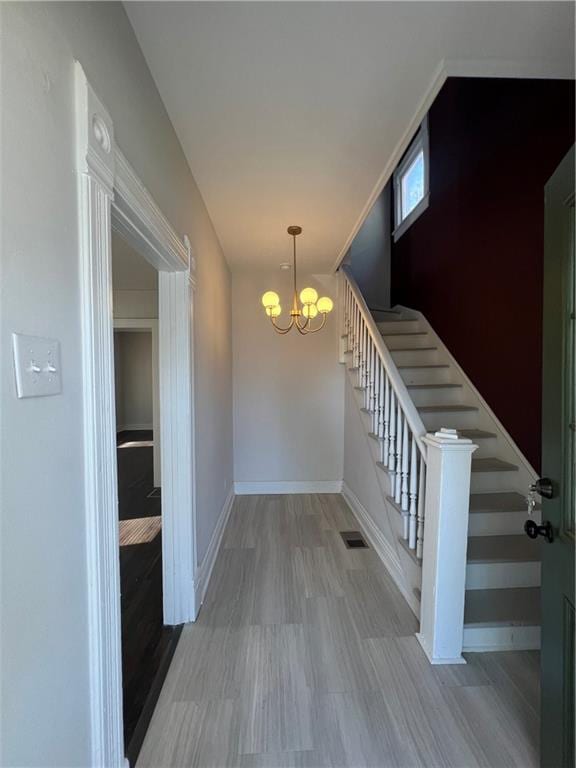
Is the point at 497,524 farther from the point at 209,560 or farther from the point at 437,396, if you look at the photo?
the point at 209,560

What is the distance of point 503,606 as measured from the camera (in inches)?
77.7

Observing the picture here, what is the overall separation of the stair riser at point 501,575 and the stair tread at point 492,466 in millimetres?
685

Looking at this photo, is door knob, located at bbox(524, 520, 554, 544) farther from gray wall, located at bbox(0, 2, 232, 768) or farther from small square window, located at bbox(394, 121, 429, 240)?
small square window, located at bbox(394, 121, 429, 240)

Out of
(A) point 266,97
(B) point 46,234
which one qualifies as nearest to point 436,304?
(A) point 266,97

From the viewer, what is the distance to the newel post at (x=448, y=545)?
1740mm

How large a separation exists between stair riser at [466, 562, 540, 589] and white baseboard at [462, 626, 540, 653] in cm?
25

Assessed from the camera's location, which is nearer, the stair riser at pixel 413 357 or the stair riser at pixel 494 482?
the stair riser at pixel 494 482

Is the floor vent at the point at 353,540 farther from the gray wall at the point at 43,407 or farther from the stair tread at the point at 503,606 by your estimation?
the gray wall at the point at 43,407

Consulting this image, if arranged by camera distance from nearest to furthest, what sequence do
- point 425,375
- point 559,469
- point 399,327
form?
1. point 559,469
2. point 425,375
3. point 399,327

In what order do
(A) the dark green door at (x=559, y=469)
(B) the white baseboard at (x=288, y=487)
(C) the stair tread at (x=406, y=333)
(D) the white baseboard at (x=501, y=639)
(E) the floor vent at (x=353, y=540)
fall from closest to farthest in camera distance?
(A) the dark green door at (x=559, y=469) → (D) the white baseboard at (x=501, y=639) → (E) the floor vent at (x=353, y=540) → (C) the stair tread at (x=406, y=333) → (B) the white baseboard at (x=288, y=487)

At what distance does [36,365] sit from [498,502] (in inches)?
106

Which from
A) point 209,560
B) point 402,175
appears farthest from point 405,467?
point 402,175

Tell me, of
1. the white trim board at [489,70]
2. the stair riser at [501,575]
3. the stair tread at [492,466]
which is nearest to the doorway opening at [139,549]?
the stair riser at [501,575]

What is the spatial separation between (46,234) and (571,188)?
4.57 ft
